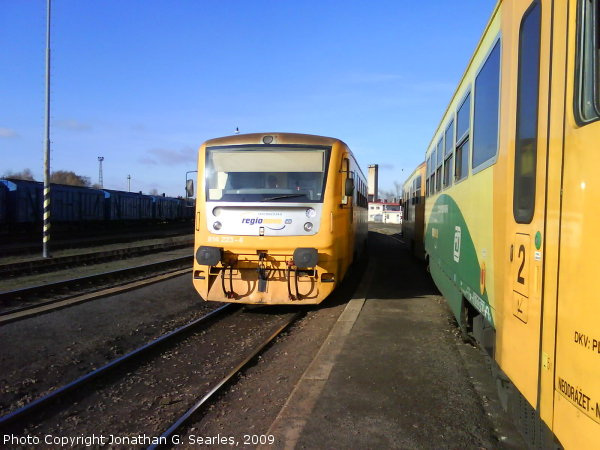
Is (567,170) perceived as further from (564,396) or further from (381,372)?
(381,372)

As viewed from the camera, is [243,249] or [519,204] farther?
[243,249]

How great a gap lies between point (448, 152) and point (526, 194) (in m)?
4.24

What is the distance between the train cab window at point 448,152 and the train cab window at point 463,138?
476 mm

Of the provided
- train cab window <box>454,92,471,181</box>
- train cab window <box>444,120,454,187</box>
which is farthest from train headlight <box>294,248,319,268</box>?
train cab window <box>454,92,471,181</box>

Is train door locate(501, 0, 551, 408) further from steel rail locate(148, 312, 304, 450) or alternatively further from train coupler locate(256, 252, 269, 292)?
train coupler locate(256, 252, 269, 292)

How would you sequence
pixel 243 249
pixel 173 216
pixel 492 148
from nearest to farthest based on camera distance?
pixel 492 148 < pixel 243 249 < pixel 173 216

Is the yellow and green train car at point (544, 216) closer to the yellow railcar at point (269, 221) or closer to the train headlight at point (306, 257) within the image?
the train headlight at point (306, 257)

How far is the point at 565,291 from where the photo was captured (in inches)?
78.7

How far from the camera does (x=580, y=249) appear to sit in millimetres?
1890

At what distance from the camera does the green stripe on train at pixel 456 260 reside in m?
3.97

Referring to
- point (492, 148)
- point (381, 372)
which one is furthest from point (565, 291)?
point (381, 372)

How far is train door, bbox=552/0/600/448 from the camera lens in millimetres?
1800

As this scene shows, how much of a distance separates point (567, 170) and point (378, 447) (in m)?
2.27

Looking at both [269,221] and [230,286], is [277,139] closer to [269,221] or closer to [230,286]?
[269,221]
